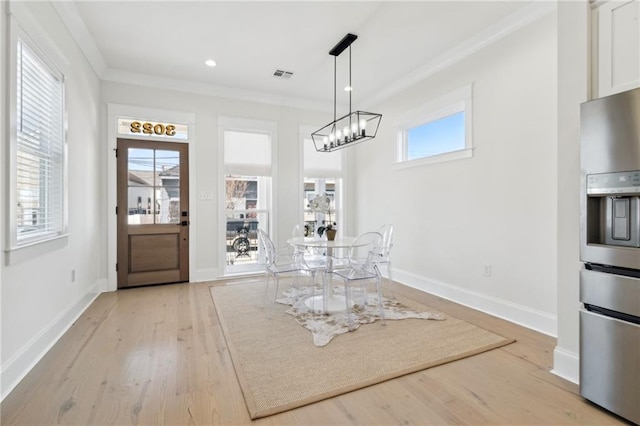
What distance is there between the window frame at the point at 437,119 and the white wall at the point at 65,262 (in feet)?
13.1

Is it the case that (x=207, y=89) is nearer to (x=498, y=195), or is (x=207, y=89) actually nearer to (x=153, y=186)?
(x=153, y=186)

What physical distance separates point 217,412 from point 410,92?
172 inches

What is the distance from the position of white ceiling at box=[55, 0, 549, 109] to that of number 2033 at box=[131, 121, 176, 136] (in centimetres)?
60

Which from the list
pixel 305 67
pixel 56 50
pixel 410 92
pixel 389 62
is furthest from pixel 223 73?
pixel 410 92

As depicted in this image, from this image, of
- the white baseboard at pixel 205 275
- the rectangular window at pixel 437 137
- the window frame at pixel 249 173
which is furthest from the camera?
the window frame at pixel 249 173

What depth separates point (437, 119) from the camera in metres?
4.10

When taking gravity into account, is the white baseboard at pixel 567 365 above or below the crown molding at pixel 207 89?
below

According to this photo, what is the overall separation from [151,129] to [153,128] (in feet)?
0.10

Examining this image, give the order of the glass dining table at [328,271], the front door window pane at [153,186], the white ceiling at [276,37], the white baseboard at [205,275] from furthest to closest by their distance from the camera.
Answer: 1. the white baseboard at [205,275]
2. the front door window pane at [153,186]
3. the glass dining table at [328,271]
4. the white ceiling at [276,37]

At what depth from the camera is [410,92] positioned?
4.48 metres

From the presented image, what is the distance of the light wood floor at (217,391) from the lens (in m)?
1.71

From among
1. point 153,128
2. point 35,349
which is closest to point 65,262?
point 35,349

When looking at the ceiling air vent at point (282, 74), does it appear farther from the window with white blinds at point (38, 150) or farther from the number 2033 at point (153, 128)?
the window with white blinds at point (38, 150)

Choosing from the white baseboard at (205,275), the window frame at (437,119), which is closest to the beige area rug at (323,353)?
the white baseboard at (205,275)
